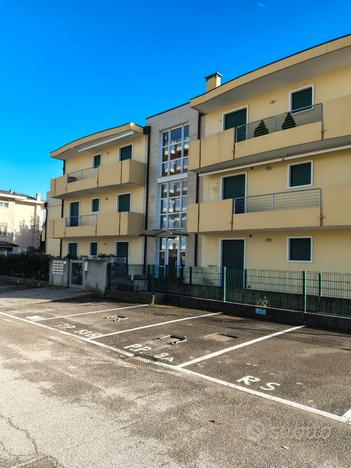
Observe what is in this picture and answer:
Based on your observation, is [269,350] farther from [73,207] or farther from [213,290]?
[73,207]

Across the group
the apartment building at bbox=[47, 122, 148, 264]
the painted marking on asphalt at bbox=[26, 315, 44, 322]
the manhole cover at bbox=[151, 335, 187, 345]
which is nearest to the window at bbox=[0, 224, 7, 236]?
the apartment building at bbox=[47, 122, 148, 264]

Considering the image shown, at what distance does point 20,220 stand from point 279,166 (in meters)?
38.4

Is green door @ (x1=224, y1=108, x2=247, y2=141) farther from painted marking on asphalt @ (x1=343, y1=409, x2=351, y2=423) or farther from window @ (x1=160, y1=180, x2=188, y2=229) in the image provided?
painted marking on asphalt @ (x1=343, y1=409, x2=351, y2=423)

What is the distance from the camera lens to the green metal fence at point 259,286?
11367mm

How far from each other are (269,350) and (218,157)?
419 inches

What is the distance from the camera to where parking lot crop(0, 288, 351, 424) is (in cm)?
563

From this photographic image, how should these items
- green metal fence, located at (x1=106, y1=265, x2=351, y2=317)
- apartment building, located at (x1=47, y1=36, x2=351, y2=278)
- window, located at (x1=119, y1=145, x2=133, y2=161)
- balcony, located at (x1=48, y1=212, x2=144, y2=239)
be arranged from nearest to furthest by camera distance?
green metal fence, located at (x1=106, y1=265, x2=351, y2=317), apartment building, located at (x1=47, y1=36, x2=351, y2=278), balcony, located at (x1=48, y1=212, x2=144, y2=239), window, located at (x1=119, y1=145, x2=133, y2=161)

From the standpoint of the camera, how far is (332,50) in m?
13.3

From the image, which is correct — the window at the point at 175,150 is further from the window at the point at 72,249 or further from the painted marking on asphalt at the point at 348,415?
the painted marking on asphalt at the point at 348,415

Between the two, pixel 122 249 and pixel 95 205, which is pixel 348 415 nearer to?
pixel 122 249

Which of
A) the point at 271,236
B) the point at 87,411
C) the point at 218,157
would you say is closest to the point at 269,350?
the point at 87,411

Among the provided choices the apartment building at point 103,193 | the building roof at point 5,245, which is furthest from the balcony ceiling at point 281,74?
the building roof at point 5,245

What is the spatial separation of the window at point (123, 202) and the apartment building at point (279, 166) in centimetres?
595

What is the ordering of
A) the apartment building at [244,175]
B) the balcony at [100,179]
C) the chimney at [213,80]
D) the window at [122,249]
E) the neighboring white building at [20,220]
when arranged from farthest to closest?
the neighboring white building at [20,220], the window at [122,249], the balcony at [100,179], the chimney at [213,80], the apartment building at [244,175]
